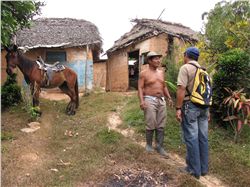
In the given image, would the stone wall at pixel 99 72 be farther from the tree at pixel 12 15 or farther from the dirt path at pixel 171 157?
the tree at pixel 12 15

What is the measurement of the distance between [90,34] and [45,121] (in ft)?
22.7

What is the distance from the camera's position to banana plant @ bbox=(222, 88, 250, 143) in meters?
7.22

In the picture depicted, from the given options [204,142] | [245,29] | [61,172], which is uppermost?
[245,29]

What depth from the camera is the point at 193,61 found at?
5617mm

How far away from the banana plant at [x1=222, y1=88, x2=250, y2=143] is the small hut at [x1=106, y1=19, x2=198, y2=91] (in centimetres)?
574

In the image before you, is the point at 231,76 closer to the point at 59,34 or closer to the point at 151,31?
the point at 151,31

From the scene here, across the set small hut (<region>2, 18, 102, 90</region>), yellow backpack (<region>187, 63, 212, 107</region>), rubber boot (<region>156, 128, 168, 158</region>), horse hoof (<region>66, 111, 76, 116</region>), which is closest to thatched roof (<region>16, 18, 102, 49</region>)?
small hut (<region>2, 18, 102, 90</region>)

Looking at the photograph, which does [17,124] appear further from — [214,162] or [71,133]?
[214,162]

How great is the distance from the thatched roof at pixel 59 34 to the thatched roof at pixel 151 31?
166 cm

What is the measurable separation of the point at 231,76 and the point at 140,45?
8306 millimetres

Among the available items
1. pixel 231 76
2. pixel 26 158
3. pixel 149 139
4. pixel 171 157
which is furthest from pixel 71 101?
pixel 231 76

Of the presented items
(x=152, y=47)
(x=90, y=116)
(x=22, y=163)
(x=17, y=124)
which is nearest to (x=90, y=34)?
(x=152, y=47)

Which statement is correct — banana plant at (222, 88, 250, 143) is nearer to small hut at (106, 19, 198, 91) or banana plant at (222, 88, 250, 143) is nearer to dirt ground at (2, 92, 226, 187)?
dirt ground at (2, 92, 226, 187)

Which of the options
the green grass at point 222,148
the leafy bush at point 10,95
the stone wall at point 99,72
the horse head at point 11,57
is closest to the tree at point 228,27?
the green grass at point 222,148
